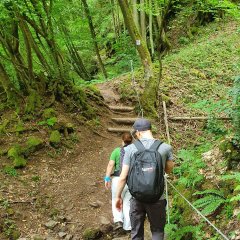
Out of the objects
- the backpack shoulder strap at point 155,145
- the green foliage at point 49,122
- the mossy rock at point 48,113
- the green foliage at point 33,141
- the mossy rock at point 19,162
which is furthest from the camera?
the mossy rock at point 48,113

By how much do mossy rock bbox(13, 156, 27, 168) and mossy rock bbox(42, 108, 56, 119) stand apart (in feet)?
5.77

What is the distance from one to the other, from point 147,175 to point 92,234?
11.2 ft

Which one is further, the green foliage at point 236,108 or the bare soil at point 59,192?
the bare soil at point 59,192

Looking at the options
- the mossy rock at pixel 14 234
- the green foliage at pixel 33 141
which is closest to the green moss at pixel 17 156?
the green foliage at pixel 33 141

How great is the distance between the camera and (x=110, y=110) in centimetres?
1219

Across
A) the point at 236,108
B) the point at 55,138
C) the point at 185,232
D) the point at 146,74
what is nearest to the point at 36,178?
the point at 55,138

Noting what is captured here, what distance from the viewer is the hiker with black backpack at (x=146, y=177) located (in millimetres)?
3713

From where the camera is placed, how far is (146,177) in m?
3.70

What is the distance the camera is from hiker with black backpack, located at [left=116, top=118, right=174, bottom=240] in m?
3.71

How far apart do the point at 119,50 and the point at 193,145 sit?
39.9ft

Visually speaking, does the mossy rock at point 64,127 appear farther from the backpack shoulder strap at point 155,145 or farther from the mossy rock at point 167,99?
the backpack shoulder strap at point 155,145

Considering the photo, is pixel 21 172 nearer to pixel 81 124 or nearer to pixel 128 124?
pixel 81 124

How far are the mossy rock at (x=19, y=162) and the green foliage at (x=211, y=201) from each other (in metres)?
4.95

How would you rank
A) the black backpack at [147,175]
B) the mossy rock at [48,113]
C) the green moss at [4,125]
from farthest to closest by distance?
the mossy rock at [48,113] → the green moss at [4,125] → the black backpack at [147,175]
